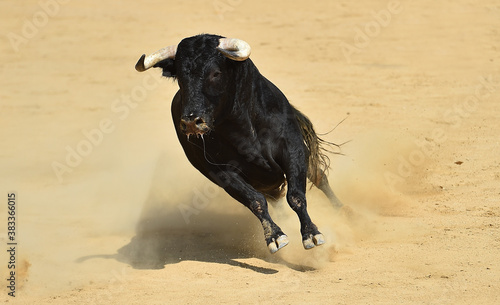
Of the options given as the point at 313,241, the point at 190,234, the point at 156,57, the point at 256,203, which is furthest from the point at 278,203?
the point at 156,57

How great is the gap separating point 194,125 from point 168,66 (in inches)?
31.3

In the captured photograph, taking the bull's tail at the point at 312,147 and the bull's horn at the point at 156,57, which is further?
the bull's tail at the point at 312,147

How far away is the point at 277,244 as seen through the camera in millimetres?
5898

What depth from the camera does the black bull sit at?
5.97 metres

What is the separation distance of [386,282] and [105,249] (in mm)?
2800

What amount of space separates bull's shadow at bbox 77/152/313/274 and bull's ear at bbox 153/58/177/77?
1569 mm

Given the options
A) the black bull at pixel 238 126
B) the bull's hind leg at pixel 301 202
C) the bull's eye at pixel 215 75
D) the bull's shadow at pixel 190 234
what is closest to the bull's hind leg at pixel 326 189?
the bull's shadow at pixel 190 234

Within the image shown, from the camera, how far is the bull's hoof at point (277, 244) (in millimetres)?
5871

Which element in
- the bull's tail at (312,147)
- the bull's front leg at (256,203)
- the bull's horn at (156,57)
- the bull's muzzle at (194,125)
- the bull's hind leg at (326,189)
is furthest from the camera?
the bull's hind leg at (326,189)

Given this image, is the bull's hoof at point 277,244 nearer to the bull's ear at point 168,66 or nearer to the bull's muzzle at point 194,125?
the bull's muzzle at point 194,125

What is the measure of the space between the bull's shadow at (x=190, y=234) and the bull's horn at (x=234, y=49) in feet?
5.46

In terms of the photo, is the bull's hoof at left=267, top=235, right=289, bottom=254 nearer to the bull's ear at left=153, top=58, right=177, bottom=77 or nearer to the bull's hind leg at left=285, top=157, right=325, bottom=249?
the bull's hind leg at left=285, top=157, right=325, bottom=249


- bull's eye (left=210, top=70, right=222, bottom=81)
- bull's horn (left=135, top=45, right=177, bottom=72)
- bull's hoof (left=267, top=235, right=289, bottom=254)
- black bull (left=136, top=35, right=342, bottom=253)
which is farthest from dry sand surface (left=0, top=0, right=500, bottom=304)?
bull's horn (left=135, top=45, right=177, bottom=72)

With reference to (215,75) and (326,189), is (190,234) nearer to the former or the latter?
(326,189)
